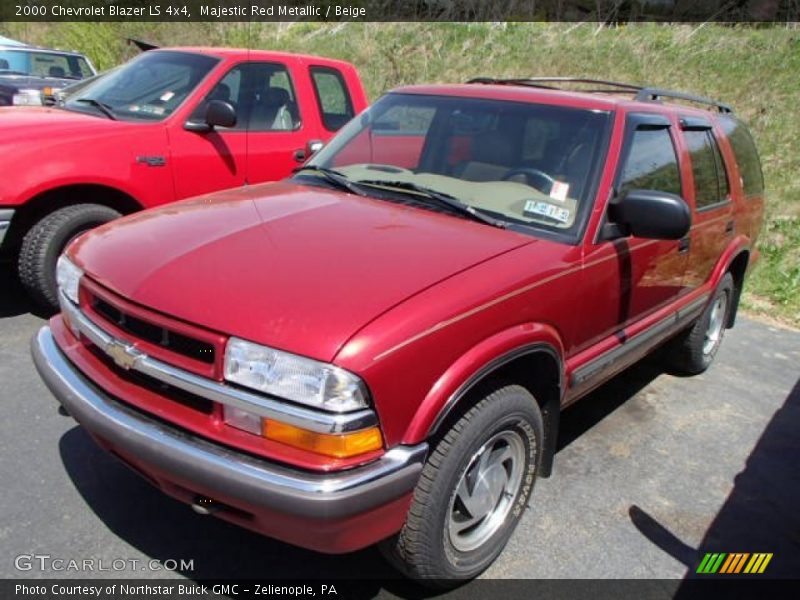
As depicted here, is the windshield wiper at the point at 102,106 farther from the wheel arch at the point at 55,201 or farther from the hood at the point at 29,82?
the hood at the point at 29,82

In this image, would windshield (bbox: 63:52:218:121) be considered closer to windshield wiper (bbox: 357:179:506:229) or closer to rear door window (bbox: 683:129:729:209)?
windshield wiper (bbox: 357:179:506:229)

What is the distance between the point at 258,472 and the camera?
1955 millimetres

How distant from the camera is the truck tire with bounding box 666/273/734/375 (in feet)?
14.7

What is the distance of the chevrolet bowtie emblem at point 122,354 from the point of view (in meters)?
2.23

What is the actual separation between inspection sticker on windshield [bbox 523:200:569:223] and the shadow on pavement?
1.43m

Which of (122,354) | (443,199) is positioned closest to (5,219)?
(122,354)

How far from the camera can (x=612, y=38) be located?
14.1 meters

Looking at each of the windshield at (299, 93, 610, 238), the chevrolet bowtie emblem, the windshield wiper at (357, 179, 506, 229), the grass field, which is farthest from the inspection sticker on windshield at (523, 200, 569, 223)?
the grass field

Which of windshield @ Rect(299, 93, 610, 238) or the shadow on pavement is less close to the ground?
windshield @ Rect(299, 93, 610, 238)

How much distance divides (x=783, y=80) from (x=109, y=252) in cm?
1241

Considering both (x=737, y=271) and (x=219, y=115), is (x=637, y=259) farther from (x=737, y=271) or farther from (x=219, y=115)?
(x=219, y=115)

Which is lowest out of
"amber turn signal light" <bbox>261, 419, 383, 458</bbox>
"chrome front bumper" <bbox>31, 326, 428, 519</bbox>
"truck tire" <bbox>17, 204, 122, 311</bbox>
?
"truck tire" <bbox>17, 204, 122, 311</bbox>

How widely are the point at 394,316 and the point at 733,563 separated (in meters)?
1.97

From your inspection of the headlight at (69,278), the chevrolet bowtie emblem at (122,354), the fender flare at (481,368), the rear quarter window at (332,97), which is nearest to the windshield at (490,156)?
the fender flare at (481,368)
